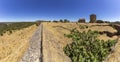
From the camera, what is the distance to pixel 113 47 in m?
26.4

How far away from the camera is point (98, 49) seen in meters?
24.5

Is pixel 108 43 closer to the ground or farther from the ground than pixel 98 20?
closer to the ground

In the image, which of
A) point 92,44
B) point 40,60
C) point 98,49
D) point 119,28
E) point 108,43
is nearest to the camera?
point 40,60

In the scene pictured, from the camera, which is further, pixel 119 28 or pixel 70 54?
pixel 119 28

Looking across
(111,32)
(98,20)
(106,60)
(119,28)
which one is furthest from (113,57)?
(98,20)

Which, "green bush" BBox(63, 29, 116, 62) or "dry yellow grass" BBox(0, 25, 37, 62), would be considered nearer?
"dry yellow grass" BBox(0, 25, 37, 62)

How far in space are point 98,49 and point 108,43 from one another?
4175 millimetres

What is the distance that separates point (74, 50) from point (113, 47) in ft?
26.5

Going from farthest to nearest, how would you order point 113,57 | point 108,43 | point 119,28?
point 119,28 < point 108,43 < point 113,57

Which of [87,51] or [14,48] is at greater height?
[87,51]

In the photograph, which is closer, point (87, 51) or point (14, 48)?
point (87, 51)

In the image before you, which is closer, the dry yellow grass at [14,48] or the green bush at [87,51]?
the dry yellow grass at [14,48]

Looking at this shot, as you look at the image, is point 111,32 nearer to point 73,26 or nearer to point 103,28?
point 103,28

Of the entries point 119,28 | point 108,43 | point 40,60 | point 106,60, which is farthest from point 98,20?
point 40,60
